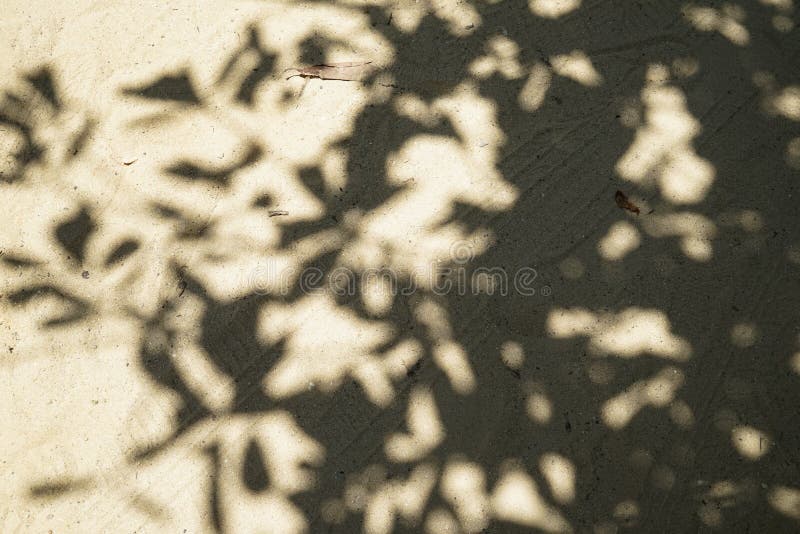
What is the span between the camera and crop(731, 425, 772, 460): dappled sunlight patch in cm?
269

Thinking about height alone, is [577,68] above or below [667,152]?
A: above

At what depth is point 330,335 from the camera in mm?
2865

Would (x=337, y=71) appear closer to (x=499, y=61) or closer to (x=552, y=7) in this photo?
(x=499, y=61)

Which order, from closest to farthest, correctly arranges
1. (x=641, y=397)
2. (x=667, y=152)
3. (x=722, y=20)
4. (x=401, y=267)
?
(x=641, y=397)
(x=401, y=267)
(x=667, y=152)
(x=722, y=20)

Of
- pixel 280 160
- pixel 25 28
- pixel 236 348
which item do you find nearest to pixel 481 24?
pixel 280 160

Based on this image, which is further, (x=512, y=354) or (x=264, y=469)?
(x=512, y=354)

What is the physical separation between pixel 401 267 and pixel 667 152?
1.49 m

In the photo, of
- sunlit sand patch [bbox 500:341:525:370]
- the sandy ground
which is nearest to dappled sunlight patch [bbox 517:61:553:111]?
the sandy ground

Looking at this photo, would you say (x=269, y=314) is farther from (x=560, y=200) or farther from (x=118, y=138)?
(x=560, y=200)

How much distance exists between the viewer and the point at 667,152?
3117 millimetres

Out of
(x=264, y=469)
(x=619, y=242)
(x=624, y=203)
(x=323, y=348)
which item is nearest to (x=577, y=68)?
(x=624, y=203)

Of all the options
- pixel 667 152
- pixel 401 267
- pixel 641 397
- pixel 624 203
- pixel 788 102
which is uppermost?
pixel 788 102

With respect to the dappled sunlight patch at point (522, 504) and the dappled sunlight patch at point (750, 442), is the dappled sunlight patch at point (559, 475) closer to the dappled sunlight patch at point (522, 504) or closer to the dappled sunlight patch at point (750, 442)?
the dappled sunlight patch at point (522, 504)

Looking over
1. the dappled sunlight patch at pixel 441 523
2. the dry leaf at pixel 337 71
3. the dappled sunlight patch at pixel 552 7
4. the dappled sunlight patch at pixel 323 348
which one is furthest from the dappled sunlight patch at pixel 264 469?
the dappled sunlight patch at pixel 552 7
